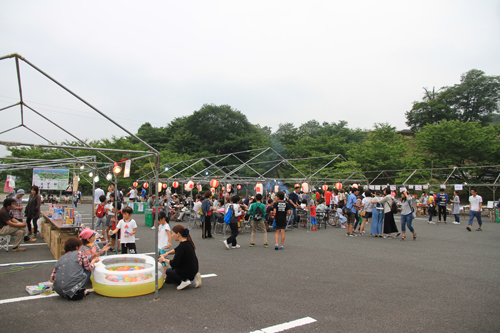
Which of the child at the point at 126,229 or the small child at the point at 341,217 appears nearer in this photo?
the child at the point at 126,229

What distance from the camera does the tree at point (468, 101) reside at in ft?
122

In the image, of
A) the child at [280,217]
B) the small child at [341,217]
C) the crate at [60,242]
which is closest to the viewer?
the crate at [60,242]

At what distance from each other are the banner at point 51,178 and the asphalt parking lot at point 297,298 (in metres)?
8.80

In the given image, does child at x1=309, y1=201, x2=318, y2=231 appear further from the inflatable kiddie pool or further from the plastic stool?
the plastic stool

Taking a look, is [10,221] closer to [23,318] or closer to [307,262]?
[23,318]

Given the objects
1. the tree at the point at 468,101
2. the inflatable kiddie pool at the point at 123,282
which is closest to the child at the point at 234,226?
the inflatable kiddie pool at the point at 123,282

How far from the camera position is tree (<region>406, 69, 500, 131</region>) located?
37.3 m

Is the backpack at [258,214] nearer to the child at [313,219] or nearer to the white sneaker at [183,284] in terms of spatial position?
the white sneaker at [183,284]

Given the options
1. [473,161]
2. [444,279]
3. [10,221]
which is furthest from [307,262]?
[473,161]

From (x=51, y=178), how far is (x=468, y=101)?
46.1m

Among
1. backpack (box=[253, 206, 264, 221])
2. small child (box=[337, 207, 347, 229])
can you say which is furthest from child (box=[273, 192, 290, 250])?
small child (box=[337, 207, 347, 229])

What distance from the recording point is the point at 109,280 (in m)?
4.61

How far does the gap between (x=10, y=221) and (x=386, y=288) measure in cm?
903

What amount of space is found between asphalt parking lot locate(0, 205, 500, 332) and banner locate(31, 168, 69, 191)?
880 cm
